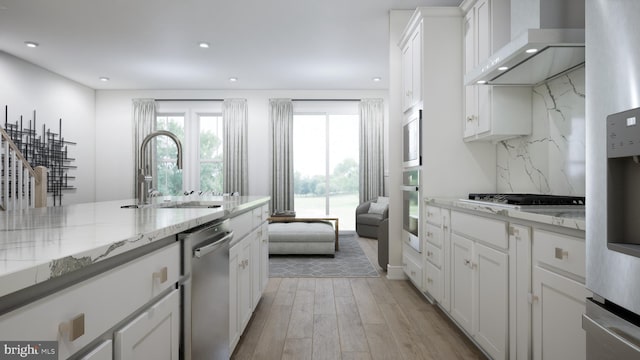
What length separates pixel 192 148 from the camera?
7.37 meters

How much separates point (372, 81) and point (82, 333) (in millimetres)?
6595

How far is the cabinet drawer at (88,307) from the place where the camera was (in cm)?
57

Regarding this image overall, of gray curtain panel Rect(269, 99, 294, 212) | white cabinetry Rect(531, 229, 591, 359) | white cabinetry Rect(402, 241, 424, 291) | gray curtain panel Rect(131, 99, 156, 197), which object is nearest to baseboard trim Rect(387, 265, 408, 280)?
white cabinetry Rect(402, 241, 424, 291)

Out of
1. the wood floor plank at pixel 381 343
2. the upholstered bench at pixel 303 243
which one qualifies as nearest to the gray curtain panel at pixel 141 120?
the upholstered bench at pixel 303 243

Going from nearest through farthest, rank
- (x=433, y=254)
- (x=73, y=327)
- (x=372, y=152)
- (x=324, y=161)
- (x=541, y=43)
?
(x=73, y=327)
(x=541, y=43)
(x=433, y=254)
(x=372, y=152)
(x=324, y=161)

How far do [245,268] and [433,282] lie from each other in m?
1.46

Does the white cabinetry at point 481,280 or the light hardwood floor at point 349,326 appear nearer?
the white cabinetry at point 481,280

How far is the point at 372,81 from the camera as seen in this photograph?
6.77 meters

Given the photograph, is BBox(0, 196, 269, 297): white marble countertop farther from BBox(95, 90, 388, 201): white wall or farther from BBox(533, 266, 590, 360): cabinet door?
BBox(95, 90, 388, 201): white wall

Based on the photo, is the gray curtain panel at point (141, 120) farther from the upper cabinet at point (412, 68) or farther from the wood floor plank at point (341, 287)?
the upper cabinet at point (412, 68)

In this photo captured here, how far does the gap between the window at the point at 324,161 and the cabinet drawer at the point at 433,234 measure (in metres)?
4.62

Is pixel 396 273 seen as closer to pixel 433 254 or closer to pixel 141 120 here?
pixel 433 254

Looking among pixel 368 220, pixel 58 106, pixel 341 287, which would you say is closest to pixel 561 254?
pixel 341 287

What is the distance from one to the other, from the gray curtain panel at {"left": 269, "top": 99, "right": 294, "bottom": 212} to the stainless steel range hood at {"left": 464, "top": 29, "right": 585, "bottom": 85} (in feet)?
16.6
